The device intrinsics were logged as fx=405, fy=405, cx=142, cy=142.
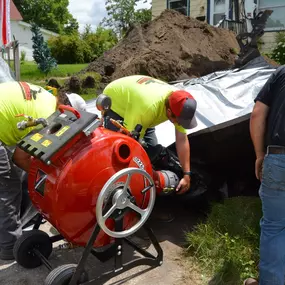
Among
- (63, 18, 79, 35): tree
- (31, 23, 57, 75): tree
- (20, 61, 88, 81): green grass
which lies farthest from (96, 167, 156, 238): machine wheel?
(63, 18, 79, 35): tree

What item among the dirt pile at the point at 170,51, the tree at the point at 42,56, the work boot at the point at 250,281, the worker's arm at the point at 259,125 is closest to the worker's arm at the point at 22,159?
the worker's arm at the point at 259,125

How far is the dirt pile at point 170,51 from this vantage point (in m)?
8.53

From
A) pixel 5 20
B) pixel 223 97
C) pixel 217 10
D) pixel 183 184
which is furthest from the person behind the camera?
pixel 217 10

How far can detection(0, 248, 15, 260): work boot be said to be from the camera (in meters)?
3.33

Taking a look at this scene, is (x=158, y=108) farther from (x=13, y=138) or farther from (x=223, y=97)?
(x=223, y=97)

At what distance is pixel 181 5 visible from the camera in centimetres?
1568

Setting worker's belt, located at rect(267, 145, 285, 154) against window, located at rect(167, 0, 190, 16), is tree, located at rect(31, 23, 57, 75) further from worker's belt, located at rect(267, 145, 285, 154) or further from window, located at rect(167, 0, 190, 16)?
worker's belt, located at rect(267, 145, 285, 154)

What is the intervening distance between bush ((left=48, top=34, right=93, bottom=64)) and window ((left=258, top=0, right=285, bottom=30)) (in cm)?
1818

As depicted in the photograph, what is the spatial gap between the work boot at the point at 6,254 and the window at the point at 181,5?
13084mm

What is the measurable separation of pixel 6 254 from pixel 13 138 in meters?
1.00

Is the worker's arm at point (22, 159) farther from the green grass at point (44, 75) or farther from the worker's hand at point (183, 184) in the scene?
the green grass at point (44, 75)

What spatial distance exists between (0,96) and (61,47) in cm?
2688

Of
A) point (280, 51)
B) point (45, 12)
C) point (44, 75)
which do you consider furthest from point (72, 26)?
point (280, 51)

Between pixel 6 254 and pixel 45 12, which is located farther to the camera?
pixel 45 12
